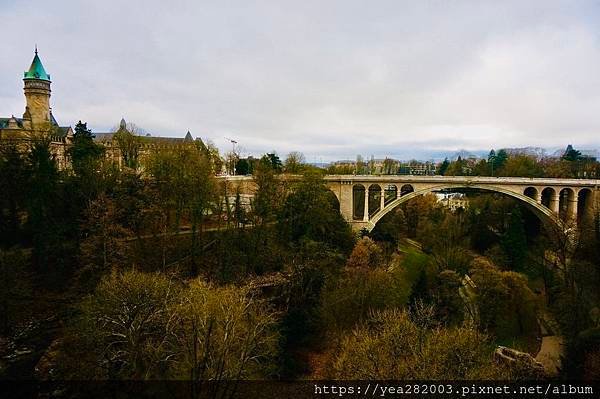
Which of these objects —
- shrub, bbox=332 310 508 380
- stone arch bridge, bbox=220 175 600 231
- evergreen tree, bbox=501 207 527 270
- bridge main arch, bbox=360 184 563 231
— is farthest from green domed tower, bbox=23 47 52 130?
evergreen tree, bbox=501 207 527 270

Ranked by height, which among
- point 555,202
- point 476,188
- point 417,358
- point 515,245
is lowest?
point 515,245

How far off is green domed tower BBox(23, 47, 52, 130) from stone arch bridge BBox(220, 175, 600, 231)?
33967 millimetres

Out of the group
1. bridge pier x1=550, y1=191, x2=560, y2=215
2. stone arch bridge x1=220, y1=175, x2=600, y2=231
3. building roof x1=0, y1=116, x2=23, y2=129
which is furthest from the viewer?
building roof x1=0, y1=116, x2=23, y2=129

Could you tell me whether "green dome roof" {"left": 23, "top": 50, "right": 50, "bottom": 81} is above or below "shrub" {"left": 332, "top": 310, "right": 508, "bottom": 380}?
above

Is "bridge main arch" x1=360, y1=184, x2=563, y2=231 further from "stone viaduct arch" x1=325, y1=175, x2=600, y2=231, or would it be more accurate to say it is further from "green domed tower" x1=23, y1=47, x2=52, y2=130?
"green domed tower" x1=23, y1=47, x2=52, y2=130

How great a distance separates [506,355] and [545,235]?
88.9 ft

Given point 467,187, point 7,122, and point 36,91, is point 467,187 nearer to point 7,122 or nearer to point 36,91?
point 36,91

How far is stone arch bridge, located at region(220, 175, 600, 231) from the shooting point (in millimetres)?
35062

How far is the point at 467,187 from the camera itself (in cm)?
3644

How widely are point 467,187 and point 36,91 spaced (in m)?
47.0

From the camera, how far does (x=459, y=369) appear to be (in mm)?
9125

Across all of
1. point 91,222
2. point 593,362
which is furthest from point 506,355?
point 91,222

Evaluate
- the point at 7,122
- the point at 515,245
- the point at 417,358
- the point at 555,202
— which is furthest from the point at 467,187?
the point at 7,122

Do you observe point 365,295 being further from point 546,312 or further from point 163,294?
point 546,312
